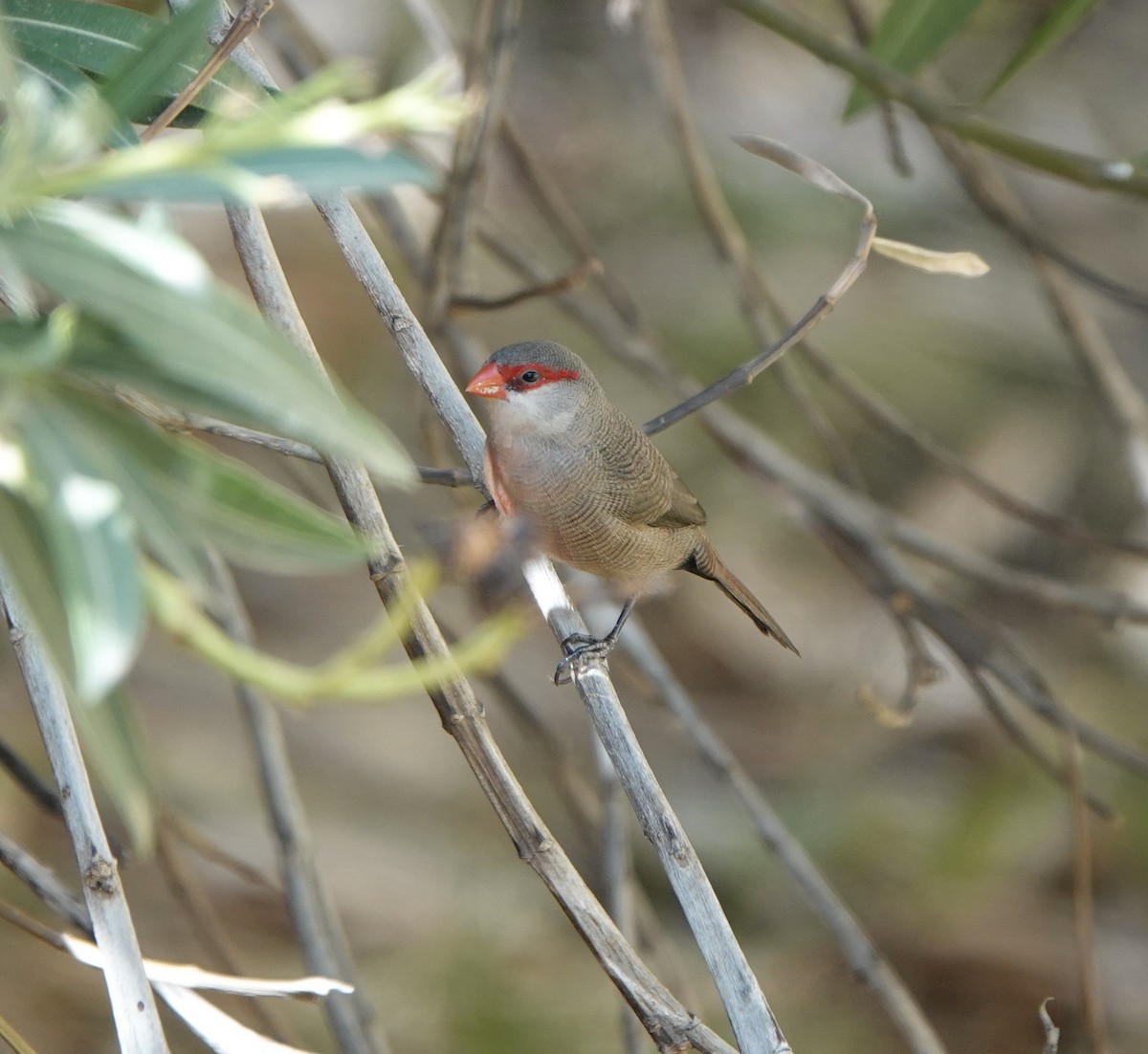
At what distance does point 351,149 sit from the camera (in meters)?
1.21

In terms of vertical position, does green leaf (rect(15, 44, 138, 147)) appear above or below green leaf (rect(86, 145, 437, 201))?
above

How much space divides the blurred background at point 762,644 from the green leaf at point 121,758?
399cm

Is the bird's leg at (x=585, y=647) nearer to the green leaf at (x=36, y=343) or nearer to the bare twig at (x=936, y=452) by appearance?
the bare twig at (x=936, y=452)

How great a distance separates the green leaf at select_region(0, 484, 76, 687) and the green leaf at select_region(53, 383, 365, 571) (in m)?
0.14

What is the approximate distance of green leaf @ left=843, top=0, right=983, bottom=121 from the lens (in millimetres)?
3188

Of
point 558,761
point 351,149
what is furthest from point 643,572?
point 351,149

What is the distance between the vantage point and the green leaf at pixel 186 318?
1.14m

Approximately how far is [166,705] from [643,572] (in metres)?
3.18

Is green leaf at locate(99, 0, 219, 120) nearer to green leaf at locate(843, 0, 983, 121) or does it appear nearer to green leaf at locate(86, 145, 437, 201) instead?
green leaf at locate(86, 145, 437, 201)

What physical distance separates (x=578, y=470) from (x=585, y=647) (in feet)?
2.82

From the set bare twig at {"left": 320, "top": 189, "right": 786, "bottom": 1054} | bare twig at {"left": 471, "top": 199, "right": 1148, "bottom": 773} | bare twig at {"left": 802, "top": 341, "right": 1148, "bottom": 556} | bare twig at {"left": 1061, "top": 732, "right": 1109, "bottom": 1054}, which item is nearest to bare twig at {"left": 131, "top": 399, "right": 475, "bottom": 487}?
bare twig at {"left": 320, "top": 189, "right": 786, "bottom": 1054}

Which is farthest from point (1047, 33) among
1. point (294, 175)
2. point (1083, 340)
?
point (294, 175)

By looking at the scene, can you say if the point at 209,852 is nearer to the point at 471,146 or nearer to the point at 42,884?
the point at 42,884

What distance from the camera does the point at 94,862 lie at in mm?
1889
